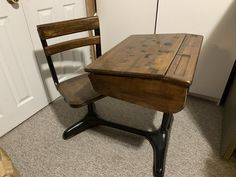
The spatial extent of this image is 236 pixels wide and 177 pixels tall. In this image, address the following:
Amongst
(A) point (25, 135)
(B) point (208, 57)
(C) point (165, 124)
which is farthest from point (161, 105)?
(A) point (25, 135)

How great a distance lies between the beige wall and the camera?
1.45m

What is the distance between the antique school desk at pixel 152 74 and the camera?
2.60ft

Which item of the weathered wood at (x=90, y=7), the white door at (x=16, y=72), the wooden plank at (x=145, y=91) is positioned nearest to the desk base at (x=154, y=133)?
Answer: the wooden plank at (x=145, y=91)

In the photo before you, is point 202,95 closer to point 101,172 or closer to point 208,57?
point 208,57

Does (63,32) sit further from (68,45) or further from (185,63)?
(185,63)

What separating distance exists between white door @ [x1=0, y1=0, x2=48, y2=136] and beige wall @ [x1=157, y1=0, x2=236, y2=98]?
1149 millimetres

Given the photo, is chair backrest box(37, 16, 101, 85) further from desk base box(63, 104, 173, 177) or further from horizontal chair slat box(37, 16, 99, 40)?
desk base box(63, 104, 173, 177)

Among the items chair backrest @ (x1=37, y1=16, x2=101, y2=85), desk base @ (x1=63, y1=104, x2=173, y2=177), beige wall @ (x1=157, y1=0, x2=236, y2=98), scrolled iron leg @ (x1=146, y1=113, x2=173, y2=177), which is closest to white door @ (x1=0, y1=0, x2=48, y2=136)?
chair backrest @ (x1=37, y1=16, x2=101, y2=85)

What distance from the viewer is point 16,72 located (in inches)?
56.6

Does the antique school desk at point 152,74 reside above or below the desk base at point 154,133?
above

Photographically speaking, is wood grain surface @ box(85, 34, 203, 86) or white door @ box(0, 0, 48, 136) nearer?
wood grain surface @ box(85, 34, 203, 86)

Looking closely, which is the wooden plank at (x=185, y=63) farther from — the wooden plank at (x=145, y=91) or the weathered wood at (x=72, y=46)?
the weathered wood at (x=72, y=46)

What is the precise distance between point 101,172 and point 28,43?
43.6 inches

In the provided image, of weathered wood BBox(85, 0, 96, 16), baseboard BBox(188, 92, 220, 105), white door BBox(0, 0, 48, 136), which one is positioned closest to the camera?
white door BBox(0, 0, 48, 136)
